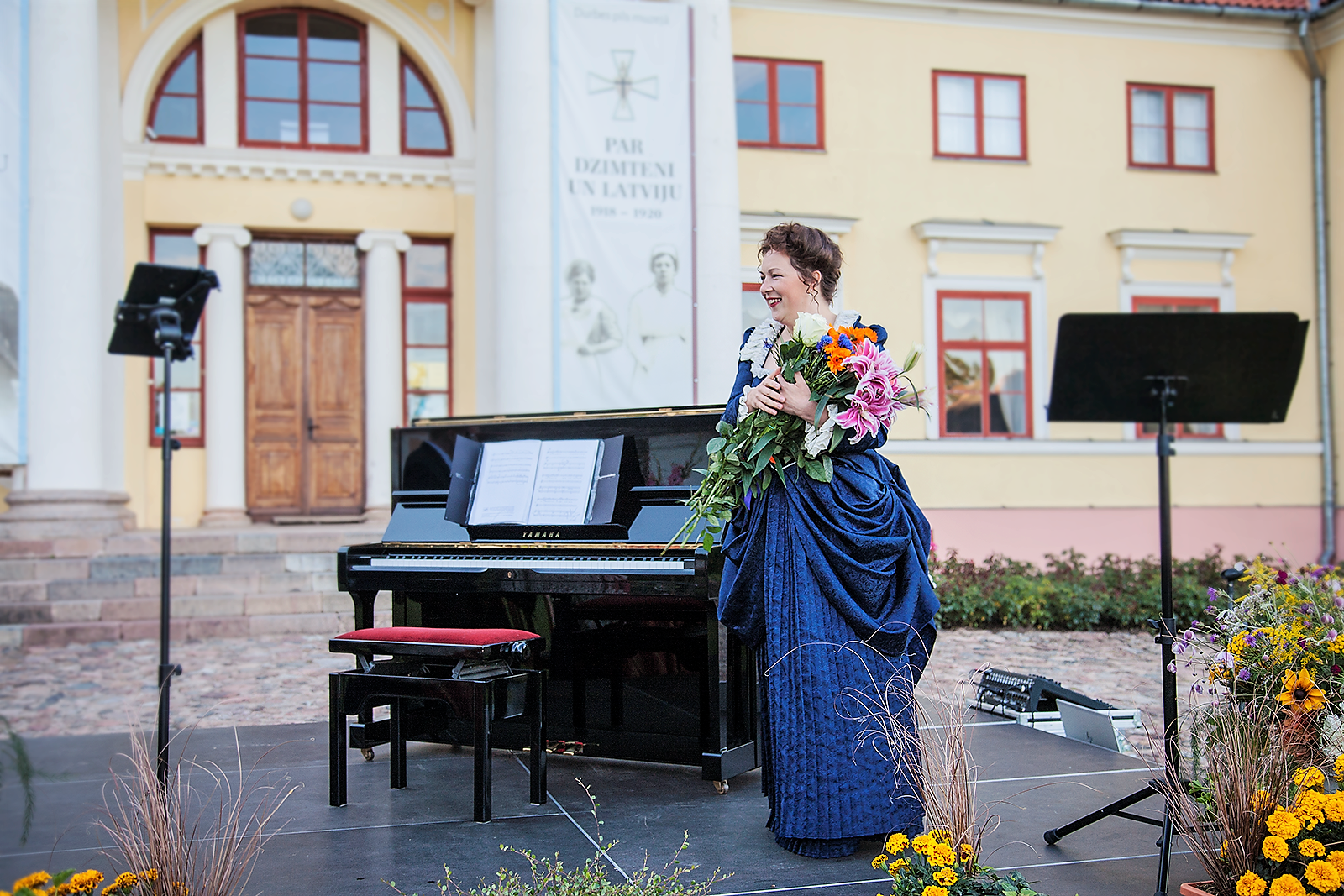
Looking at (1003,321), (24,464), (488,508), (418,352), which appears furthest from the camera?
(1003,321)

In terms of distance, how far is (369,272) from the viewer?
12.0 m

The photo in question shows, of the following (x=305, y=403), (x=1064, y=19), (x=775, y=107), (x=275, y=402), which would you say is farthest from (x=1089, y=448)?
(x=275, y=402)

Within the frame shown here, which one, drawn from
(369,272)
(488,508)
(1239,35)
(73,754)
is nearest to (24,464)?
(369,272)

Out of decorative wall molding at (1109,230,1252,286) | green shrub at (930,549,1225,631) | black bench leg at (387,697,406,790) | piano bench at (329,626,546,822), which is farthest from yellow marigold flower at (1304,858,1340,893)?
decorative wall molding at (1109,230,1252,286)

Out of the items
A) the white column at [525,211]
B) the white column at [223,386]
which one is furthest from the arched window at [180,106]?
the white column at [525,211]

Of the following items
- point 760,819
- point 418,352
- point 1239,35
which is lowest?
point 760,819

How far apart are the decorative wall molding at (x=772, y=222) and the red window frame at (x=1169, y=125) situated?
12.8ft

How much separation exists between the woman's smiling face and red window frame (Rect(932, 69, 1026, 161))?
34.9ft

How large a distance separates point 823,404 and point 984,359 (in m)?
10.8

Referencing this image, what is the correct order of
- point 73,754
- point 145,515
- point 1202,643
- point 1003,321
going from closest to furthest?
point 73,754, point 1202,643, point 145,515, point 1003,321

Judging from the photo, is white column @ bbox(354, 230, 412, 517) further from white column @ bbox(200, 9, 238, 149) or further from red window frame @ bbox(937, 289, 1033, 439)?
red window frame @ bbox(937, 289, 1033, 439)

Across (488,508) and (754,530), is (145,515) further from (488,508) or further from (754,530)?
(754,530)

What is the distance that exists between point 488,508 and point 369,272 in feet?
25.7

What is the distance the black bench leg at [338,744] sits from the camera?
4.05 m
